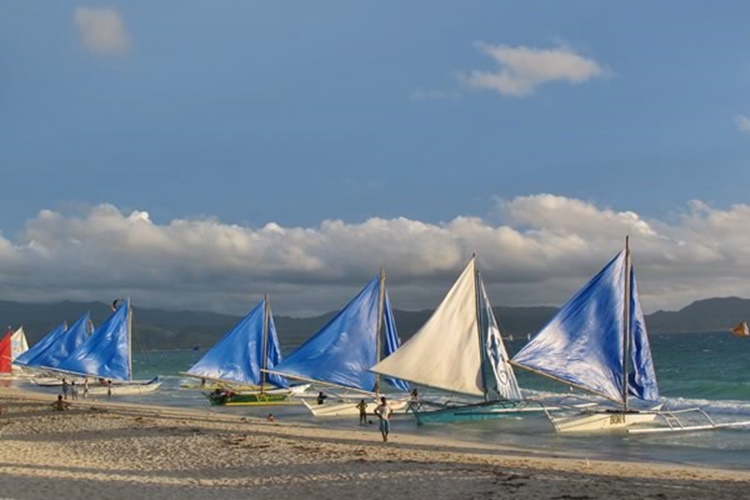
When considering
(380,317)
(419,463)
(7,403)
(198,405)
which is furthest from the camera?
(198,405)

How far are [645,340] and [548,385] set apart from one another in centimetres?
4703

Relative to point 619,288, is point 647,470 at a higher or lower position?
lower

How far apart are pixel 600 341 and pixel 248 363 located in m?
24.4

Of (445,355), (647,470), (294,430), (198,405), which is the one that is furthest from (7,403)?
(647,470)

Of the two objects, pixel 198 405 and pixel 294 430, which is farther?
pixel 198 405

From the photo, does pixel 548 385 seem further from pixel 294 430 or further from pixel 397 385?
pixel 294 430

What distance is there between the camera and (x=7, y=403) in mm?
47250

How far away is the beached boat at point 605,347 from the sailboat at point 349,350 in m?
9.19

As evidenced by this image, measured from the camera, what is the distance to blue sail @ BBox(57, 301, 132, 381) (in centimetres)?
5619

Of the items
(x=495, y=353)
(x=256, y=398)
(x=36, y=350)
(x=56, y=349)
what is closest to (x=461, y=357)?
(x=495, y=353)

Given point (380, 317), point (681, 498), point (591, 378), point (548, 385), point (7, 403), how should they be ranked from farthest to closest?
point (548, 385) → point (7, 403) → point (380, 317) → point (591, 378) → point (681, 498)

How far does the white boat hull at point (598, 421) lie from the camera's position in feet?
106

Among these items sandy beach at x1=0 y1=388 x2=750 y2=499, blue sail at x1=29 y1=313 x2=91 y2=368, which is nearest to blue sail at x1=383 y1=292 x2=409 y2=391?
sandy beach at x1=0 y1=388 x2=750 y2=499

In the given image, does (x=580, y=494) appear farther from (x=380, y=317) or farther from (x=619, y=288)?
(x=380, y=317)
